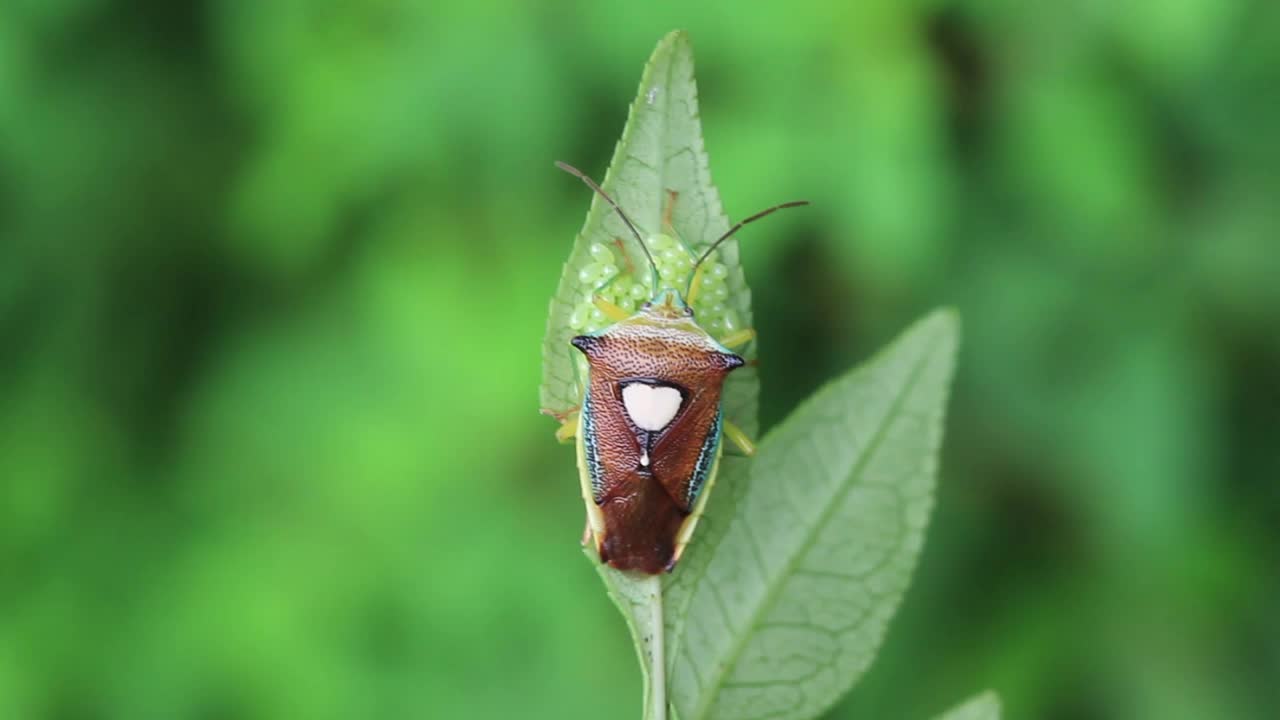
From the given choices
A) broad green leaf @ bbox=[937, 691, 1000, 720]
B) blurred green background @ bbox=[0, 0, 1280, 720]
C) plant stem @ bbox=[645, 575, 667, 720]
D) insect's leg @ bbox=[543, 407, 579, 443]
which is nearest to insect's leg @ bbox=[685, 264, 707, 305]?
insect's leg @ bbox=[543, 407, 579, 443]

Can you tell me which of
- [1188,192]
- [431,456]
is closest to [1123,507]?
[1188,192]

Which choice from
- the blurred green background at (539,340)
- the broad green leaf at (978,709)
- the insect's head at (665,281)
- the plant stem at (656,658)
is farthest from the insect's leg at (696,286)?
the blurred green background at (539,340)

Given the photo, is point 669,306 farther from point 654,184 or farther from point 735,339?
point 654,184

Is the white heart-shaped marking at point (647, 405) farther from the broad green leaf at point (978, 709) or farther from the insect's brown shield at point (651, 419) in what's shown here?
the broad green leaf at point (978, 709)

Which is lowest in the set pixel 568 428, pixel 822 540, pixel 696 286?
pixel 822 540

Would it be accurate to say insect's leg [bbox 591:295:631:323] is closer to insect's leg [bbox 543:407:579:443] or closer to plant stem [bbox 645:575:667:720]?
insect's leg [bbox 543:407:579:443]

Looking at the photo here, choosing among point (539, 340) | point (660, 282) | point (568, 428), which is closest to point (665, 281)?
point (660, 282)
